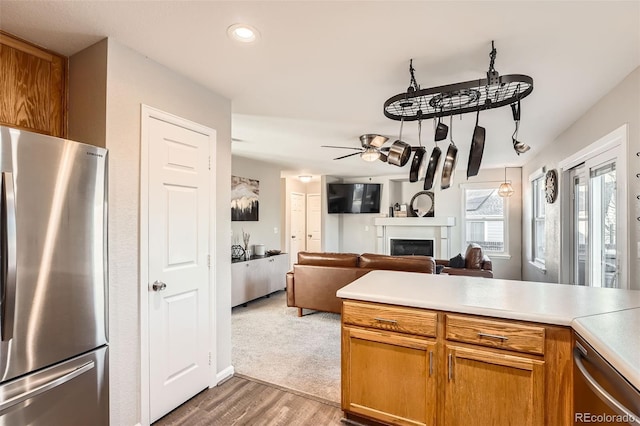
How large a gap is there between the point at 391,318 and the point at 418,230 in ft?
18.7

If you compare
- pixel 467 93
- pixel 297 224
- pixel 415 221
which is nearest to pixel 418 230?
pixel 415 221

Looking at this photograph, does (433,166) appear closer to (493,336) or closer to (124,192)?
(493,336)

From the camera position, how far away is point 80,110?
1914mm

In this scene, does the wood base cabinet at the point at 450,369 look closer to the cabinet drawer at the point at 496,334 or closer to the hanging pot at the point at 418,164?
the cabinet drawer at the point at 496,334

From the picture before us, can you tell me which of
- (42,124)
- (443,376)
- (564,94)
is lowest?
(443,376)

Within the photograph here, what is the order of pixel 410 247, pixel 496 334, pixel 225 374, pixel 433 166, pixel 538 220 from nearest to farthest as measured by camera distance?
1. pixel 496 334
2. pixel 433 166
3. pixel 225 374
4. pixel 538 220
5. pixel 410 247

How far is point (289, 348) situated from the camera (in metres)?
3.26

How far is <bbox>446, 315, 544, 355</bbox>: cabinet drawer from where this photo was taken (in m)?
1.52

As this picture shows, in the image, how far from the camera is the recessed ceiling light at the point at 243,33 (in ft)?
5.49

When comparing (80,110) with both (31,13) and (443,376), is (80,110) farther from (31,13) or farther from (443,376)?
(443,376)

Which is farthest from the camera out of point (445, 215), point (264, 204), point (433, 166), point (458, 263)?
point (445, 215)

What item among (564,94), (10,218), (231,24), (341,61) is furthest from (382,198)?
(10,218)

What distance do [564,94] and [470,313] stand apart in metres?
2.16
